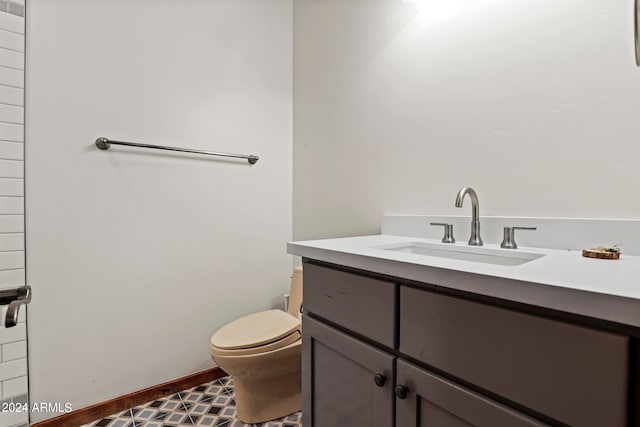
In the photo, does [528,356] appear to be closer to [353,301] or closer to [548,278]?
[548,278]

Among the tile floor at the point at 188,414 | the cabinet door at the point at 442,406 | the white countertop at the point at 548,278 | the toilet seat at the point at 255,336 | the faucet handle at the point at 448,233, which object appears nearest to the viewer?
the white countertop at the point at 548,278

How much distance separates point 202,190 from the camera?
1813mm

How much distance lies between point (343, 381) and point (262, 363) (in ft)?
1.82

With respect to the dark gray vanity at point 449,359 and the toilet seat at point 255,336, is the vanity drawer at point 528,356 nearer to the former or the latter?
the dark gray vanity at point 449,359

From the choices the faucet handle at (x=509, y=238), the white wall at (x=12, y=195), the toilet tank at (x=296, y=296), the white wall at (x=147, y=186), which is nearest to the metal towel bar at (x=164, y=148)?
the white wall at (x=147, y=186)

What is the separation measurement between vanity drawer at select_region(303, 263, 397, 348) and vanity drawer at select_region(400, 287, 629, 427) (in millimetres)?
80

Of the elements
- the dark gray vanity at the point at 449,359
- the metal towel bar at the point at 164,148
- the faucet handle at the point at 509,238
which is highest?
the metal towel bar at the point at 164,148

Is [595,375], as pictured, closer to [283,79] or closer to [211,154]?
[211,154]

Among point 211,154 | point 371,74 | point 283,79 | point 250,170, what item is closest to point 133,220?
point 211,154

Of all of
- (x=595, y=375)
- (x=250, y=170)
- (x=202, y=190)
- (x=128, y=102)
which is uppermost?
(x=128, y=102)

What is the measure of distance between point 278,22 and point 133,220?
1.46 m

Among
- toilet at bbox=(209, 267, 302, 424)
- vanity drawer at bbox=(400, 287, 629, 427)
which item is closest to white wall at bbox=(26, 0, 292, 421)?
toilet at bbox=(209, 267, 302, 424)

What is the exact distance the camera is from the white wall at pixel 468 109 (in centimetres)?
96

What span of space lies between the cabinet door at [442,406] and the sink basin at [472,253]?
46 cm
